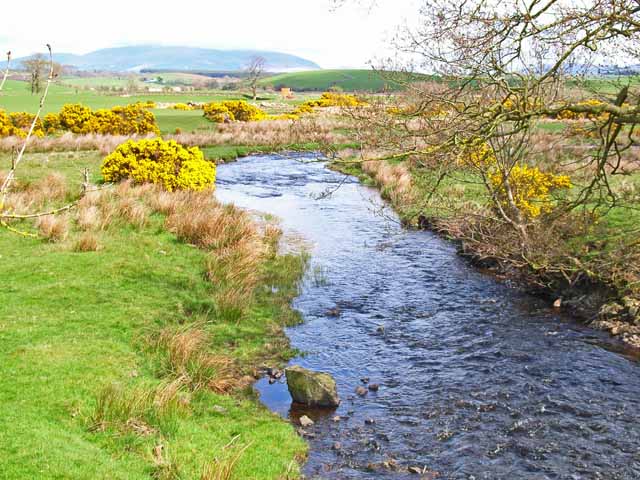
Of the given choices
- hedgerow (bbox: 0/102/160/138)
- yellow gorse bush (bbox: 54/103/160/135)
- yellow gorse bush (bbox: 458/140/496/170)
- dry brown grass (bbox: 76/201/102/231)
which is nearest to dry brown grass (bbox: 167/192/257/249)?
dry brown grass (bbox: 76/201/102/231)

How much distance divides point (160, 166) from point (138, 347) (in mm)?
13351

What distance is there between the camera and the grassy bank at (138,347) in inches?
278

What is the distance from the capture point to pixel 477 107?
30.9 feet

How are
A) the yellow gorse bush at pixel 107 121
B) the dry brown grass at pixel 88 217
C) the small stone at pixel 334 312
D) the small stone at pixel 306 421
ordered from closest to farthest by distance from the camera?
the small stone at pixel 306 421, the small stone at pixel 334 312, the dry brown grass at pixel 88 217, the yellow gorse bush at pixel 107 121

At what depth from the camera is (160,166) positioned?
22234 mm

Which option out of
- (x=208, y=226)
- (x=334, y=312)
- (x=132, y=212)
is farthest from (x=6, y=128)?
(x=334, y=312)

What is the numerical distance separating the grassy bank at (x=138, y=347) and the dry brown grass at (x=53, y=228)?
6 cm

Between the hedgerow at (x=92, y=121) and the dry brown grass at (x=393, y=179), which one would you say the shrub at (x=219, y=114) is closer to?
the hedgerow at (x=92, y=121)

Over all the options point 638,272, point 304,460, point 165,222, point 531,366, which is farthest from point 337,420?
point 165,222

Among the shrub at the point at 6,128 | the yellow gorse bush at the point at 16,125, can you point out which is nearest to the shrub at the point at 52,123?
the yellow gorse bush at the point at 16,125

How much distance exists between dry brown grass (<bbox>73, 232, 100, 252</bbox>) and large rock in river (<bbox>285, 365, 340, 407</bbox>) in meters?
7.29

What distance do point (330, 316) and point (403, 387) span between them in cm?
364

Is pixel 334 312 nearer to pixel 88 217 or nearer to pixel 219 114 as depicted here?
pixel 88 217

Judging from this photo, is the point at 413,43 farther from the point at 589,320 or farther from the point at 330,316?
the point at 589,320
